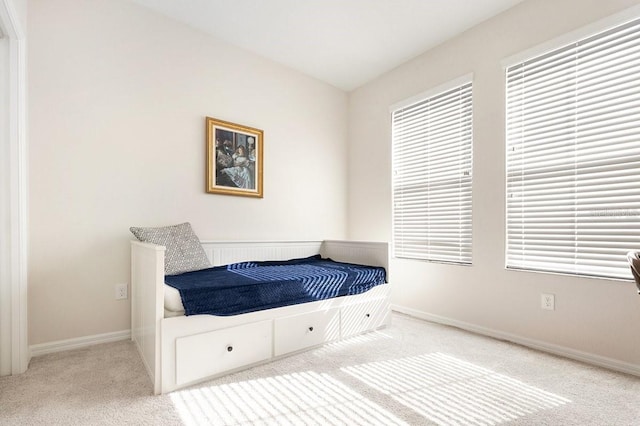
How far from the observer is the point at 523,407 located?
1.48 meters

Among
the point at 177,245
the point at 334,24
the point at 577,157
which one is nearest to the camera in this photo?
the point at 577,157

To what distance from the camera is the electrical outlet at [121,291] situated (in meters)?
2.34

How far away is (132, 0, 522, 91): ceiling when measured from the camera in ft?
7.95

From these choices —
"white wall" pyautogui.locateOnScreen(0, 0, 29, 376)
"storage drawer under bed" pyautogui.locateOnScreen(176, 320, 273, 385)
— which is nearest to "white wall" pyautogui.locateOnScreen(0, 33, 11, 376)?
"white wall" pyautogui.locateOnScreen(0, 0, 29, 376)

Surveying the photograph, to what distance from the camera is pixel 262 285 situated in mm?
1950

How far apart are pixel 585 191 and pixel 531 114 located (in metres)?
0.65

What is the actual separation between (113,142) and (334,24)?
194 centimetres

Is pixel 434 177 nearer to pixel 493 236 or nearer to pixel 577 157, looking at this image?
pixel 493 236

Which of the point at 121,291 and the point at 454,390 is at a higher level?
the point at 121,291

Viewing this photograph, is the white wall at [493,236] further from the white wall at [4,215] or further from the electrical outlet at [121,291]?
the white wall at [4,215]

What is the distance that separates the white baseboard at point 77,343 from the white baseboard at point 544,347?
2.46m

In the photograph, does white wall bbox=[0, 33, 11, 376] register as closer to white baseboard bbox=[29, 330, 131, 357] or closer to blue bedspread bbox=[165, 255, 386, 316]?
white baseboard bbox=[29, 330, 131, 357]

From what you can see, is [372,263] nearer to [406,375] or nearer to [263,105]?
[406,375]

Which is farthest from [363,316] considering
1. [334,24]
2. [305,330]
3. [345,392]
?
[334,24]
